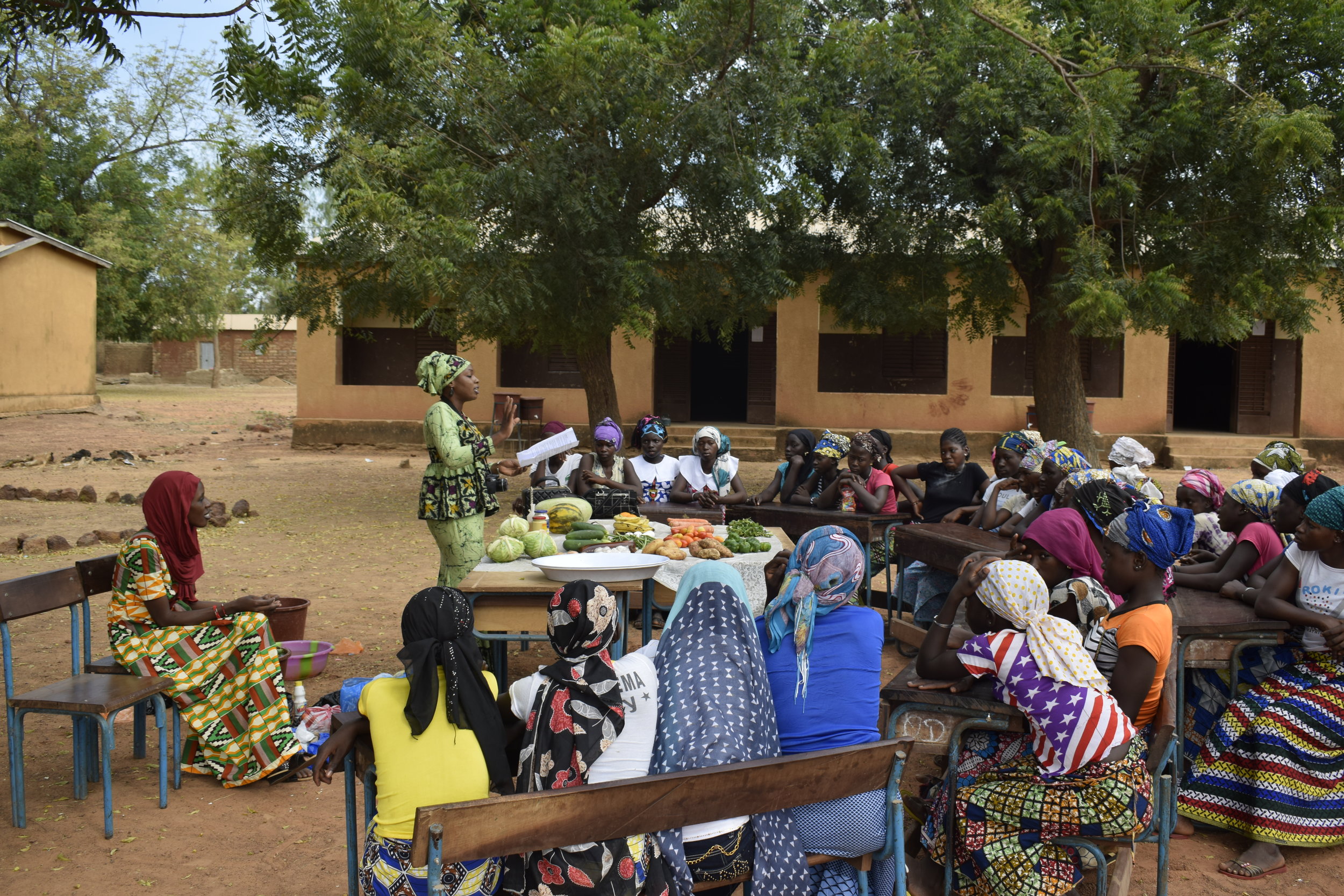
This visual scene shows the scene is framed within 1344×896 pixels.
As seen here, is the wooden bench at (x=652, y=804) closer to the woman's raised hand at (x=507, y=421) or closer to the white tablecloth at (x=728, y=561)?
the white tablecloth at (x=728, y=561)

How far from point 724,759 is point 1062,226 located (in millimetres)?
9644

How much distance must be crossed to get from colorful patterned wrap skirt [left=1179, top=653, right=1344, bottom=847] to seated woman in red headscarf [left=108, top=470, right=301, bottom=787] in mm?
3819

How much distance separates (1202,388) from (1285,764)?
20.3m

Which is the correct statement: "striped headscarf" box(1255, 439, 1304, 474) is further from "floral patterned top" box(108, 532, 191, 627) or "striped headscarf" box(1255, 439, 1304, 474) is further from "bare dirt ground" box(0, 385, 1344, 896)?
"floral patterned top" box(108, 532, 191, 627)

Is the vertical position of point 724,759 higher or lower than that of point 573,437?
lower

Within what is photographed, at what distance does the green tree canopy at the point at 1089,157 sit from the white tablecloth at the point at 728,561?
553 centimetres

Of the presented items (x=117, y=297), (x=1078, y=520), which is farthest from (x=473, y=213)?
(x=117, y=297)

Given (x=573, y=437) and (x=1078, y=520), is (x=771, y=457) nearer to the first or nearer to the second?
(x=573, y=437)

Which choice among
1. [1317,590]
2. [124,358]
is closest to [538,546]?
[1317,590]

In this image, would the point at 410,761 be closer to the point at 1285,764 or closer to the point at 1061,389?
the point at 1285,764

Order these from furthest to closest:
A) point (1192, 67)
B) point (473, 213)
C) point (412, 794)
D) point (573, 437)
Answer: point (473, 213), point (1192, 67), point (573, 437), point (412, 794)

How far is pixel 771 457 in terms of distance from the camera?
16.8 meters

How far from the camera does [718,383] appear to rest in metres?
22.3

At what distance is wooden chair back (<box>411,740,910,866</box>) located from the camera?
2248 millimetres
